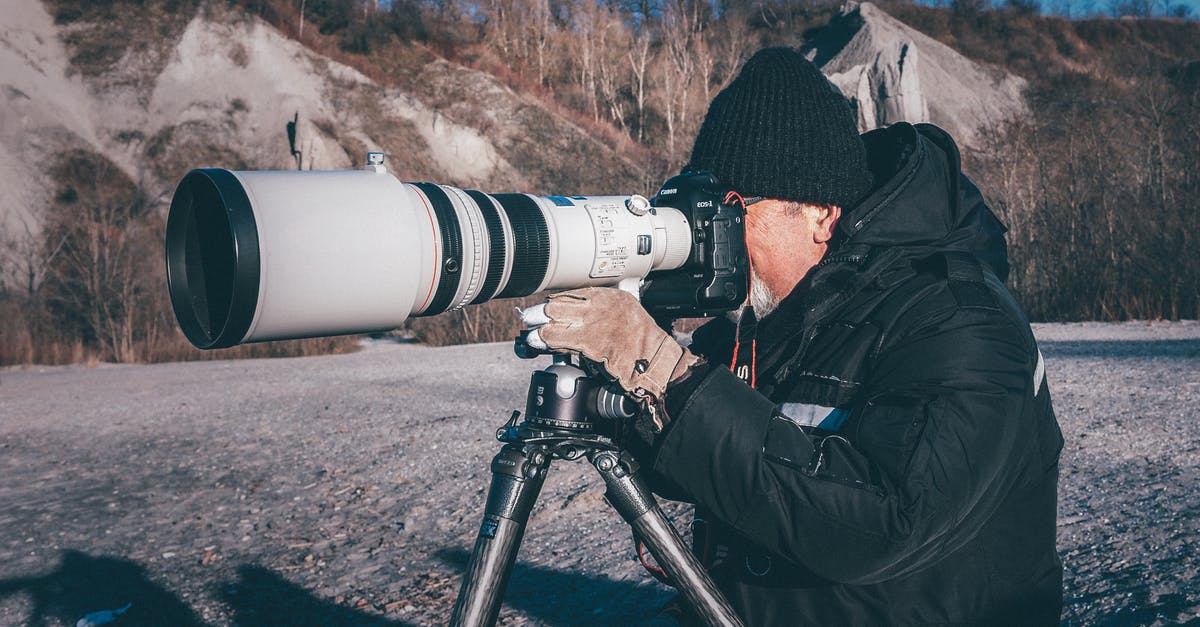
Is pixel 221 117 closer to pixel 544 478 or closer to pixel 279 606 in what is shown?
pixel 279 606

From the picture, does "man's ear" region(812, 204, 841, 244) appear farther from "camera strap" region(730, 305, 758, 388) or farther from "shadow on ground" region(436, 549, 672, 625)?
"shadow on ground" region(436, 549, 672, 625)

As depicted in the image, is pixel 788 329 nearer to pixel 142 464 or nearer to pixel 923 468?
pixel 923 468

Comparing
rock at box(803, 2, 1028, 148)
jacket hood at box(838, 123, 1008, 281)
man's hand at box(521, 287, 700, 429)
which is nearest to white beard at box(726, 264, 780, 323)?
jacket hood at box(838, 123, 1008, 281)

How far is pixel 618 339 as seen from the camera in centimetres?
135

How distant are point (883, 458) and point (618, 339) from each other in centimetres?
44

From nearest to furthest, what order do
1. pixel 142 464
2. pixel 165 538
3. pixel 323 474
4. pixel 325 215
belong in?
pixel 325 215 < pixel 165 538 < pixel 323 474 < pixel 142 464

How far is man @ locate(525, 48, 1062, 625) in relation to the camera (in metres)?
1.14

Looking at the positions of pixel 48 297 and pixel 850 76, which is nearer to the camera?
pixel 48 297

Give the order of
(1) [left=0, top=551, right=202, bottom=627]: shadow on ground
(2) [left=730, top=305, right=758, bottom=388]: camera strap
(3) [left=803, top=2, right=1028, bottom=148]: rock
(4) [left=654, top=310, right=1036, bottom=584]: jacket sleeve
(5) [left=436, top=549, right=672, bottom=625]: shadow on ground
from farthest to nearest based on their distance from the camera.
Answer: (3) [left=803, top=2, right=1028, bottom=148]: rock < (1) [left=0, top=551, right=202, bottom=627]: shadow on ground < (5) [left=436, top=549, right=672, bottom=625]: shadow on ground < (2) [left=730, top=305, right=758, bottom=388]: camera strap < (4) [left=654, top=310, right=1036, bottom=584]: jacket sleeve

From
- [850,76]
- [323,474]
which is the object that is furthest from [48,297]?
[850,76]

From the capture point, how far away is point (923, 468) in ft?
3.65

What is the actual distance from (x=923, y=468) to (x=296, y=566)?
2623 millimetres

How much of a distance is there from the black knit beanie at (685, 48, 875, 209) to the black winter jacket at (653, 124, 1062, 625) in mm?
93

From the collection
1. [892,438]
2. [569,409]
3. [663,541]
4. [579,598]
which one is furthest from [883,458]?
[579,598]
